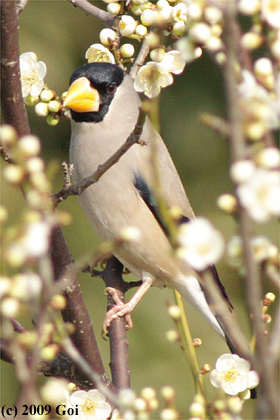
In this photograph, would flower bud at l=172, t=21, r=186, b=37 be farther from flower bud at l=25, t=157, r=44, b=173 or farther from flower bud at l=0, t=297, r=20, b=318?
flower bud at l=0, t=297, r=20, b=318

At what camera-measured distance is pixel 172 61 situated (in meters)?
1.73

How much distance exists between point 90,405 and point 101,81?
4.24ft

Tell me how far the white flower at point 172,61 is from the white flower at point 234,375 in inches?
32.2

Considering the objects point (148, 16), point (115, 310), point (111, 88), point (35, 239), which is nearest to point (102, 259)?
point (115, 310)

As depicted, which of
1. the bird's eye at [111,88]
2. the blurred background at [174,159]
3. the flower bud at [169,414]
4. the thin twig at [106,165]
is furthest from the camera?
the blurred background at [174,159]

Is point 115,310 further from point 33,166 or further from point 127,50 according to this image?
point 33,166

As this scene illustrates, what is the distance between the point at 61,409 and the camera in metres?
1.12

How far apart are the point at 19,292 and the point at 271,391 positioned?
0.29m

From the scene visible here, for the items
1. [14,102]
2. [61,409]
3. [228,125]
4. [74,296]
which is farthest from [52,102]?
[228,125]

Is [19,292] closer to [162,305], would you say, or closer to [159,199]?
[159,199]

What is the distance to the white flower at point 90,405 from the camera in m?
1.25

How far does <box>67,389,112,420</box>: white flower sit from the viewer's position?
125 centimetres

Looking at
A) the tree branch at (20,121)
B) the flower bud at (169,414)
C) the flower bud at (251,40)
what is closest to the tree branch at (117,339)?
the tree branch at (20,121)

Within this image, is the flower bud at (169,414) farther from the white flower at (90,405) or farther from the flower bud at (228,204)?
the white flower at (90,405)
